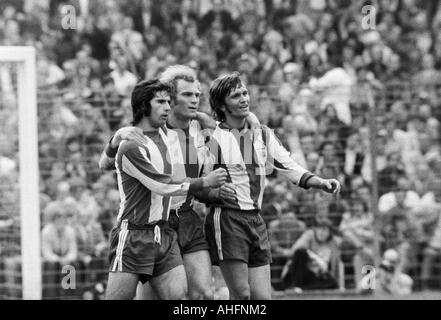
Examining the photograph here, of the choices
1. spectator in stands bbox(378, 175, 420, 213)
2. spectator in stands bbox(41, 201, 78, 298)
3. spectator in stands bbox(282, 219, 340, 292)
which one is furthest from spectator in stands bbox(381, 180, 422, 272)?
spectator in stands bbox(41, 201, 78, 298)

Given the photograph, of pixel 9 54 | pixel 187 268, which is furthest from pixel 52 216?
pixel 187 268

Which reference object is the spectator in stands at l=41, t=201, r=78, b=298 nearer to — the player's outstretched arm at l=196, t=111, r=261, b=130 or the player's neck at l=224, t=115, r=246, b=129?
the player's outstretched arm at l=196, t=111, r=261, b=130

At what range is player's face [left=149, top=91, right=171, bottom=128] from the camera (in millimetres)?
8320

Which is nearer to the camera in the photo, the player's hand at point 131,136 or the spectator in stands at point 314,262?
the player's hand at point 131,136

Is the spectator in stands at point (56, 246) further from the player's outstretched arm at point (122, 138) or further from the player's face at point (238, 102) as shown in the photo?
the player's face at point (238, 102)

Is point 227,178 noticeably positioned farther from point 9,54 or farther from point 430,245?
point 430,245

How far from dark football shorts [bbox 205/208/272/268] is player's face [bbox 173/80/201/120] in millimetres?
772

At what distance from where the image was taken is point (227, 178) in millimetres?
8727

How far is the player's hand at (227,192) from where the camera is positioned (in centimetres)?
858

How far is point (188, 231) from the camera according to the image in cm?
859

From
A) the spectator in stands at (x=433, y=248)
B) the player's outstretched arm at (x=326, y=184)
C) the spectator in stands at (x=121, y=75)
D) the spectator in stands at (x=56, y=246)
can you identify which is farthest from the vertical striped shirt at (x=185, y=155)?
the spectator in stands at (x=121, y=75)

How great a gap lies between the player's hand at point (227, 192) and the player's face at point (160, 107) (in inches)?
27.6
